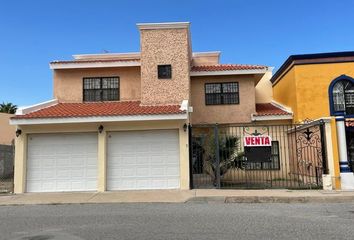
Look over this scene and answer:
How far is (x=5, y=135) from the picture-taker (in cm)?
2998

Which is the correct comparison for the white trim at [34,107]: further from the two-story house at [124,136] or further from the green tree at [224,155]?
the green tree at [224,155]

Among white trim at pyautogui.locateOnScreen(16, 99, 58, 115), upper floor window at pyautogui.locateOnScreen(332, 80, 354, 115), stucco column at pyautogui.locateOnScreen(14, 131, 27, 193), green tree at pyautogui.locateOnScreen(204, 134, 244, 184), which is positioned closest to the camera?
stucco column at pyautogui.locateOnScreen(14, 131, 27, 193)

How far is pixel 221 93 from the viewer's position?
69.3 feet

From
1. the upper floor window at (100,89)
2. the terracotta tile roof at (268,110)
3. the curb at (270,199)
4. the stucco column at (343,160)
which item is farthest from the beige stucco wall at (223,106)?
the curb at (270,199)

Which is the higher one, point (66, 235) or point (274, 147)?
point (274, 147)

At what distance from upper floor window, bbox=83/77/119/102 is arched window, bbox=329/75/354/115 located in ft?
36.2

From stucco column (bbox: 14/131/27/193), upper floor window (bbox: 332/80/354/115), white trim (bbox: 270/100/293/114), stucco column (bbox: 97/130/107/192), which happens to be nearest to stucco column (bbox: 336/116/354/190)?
upper floor window (bbox: 332/80/354/115)

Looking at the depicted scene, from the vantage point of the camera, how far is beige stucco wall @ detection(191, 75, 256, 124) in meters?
20.8

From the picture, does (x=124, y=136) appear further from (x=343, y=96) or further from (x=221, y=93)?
(x=343, y=96)

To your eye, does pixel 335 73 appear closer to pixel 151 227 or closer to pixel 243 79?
pixel 243 79

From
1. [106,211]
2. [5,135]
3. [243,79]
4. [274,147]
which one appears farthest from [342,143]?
[5,135]

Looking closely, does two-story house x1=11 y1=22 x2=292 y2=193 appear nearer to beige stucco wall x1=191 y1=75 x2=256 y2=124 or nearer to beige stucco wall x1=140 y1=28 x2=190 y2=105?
beige stucco wall x1=140 y1=28 x2=190 y2=105

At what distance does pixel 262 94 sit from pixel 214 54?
4108 millimetres

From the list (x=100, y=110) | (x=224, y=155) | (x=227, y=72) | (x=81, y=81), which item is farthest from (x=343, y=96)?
(x=81, y=81)
